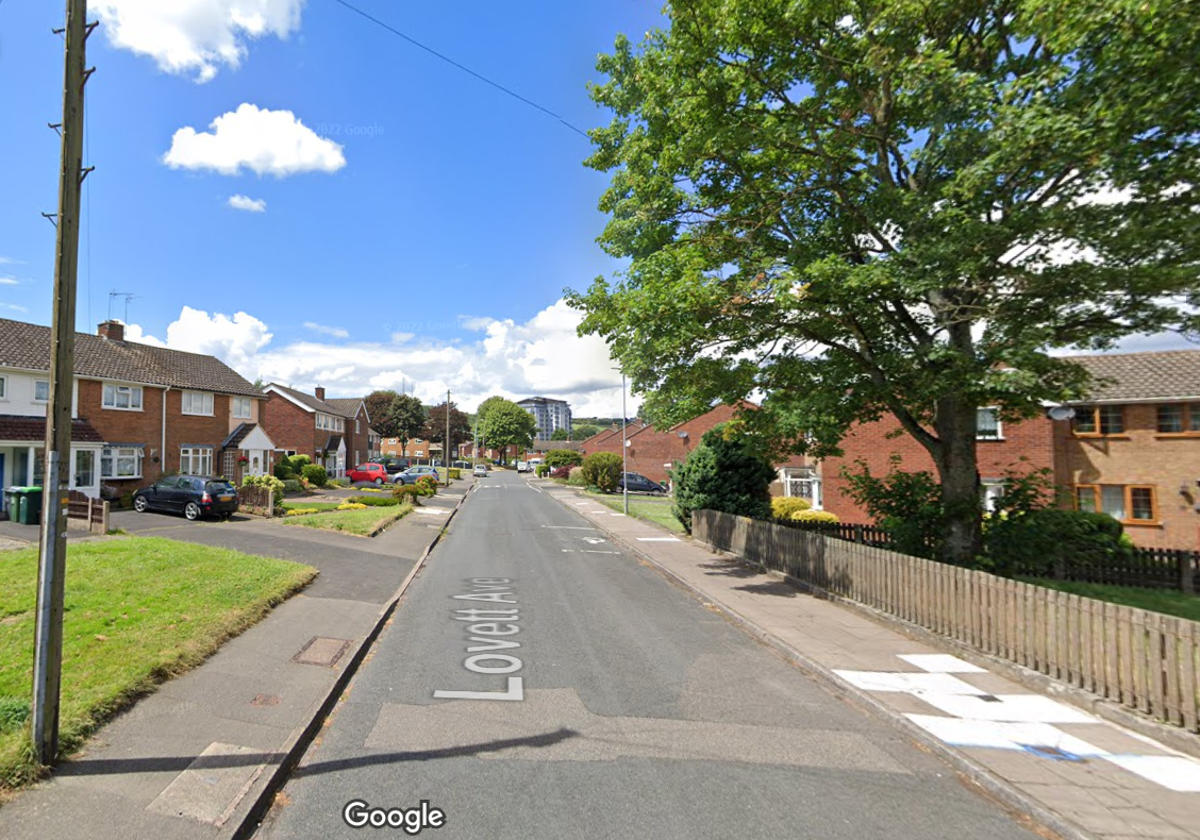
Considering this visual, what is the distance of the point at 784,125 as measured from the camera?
34.5 feet

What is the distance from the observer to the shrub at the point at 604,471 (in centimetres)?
4697

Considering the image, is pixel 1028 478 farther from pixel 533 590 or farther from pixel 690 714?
pixel 533 590

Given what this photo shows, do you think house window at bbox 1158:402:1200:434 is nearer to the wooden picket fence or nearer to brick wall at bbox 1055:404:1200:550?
brick wall at bbox 1055:404:1200:550

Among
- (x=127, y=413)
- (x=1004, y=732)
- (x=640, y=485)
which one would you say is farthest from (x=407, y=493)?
(x=1004, y=732)

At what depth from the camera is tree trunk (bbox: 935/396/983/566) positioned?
10.5 metres

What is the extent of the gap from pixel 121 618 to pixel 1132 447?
2822 cm

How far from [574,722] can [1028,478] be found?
32.4 ft

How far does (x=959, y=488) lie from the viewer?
1064cm

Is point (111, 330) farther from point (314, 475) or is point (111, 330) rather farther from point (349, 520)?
point (349, 520)

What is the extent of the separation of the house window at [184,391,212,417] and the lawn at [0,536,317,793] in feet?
62.6

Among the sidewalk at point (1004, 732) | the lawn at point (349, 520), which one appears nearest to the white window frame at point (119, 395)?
the lawn at point (349, 520)

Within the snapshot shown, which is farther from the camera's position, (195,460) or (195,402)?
(195,402)

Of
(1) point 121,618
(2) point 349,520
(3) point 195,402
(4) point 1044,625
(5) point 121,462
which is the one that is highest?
(3) point 195,402

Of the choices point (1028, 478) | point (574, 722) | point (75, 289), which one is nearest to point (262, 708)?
point (574, 722)
